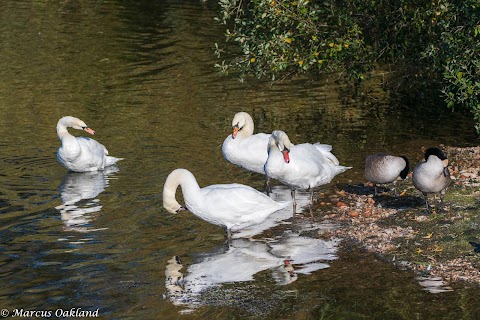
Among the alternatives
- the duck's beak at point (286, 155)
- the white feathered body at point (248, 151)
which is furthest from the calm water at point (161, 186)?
the duck's beak at point (286, 155)

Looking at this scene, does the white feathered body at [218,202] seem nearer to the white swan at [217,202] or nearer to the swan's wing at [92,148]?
the white swan at [217,202]

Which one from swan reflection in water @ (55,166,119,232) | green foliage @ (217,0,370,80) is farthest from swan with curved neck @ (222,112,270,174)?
swan reflection in water @ (55,166,119,232)

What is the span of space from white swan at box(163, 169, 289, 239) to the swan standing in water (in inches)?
129

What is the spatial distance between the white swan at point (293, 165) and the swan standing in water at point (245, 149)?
1.63 metres

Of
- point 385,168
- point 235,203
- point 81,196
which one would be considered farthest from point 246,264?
point 81,196

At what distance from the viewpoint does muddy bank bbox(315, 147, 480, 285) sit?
1316 centimetres

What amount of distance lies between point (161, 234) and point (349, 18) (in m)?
8.30

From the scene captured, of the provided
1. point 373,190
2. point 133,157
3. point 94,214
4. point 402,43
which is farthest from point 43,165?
point 402,43

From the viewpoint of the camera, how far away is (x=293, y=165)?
51.3 ft

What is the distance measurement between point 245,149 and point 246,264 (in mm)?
4783

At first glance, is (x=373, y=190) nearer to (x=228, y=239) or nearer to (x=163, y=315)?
(x=228, y=239)

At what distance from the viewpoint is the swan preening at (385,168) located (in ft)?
54.0

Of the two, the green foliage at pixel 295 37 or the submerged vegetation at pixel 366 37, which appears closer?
the submerged vegetation at pixel 366 37

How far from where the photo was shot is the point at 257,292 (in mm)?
12320
